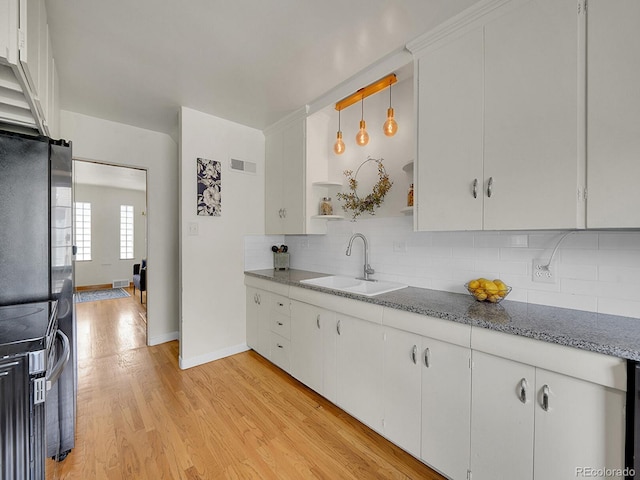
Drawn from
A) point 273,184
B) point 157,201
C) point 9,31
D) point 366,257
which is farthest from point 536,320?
point 157,201

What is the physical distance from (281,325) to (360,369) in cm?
99

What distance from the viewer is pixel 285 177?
9.91ft

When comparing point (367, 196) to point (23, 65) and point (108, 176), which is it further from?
point (108, 176)

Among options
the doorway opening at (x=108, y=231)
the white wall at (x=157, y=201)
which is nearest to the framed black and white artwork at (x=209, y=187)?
the white wall at (x=157, y=201)

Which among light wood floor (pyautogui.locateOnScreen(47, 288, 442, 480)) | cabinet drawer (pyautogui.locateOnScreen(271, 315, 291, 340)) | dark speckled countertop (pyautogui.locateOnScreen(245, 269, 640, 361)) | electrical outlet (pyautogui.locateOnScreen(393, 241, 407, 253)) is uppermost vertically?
electrical outlet (pyautogui.locateOnScreen(393, 241, 407, 253))

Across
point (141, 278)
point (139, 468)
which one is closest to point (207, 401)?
point (139, 468)

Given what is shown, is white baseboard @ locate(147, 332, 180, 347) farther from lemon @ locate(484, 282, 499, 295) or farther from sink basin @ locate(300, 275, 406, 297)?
lemon @ locate(484, 282, 499, 295)

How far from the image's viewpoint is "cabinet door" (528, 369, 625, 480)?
38.9 inches

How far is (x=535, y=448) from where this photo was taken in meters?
1.14

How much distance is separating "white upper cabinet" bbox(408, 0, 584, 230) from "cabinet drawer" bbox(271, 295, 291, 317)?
1.42 meters

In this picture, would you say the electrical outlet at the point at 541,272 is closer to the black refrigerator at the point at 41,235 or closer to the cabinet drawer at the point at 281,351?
the cabinet drawer at the point at 281,351

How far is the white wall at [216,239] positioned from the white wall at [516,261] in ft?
4.21

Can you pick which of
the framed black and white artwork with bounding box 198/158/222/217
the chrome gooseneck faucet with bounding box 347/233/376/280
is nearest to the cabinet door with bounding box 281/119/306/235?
the chrome gooseneck faucet with bounding box 347/233/376/280

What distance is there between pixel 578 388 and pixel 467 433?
21.6 inches
